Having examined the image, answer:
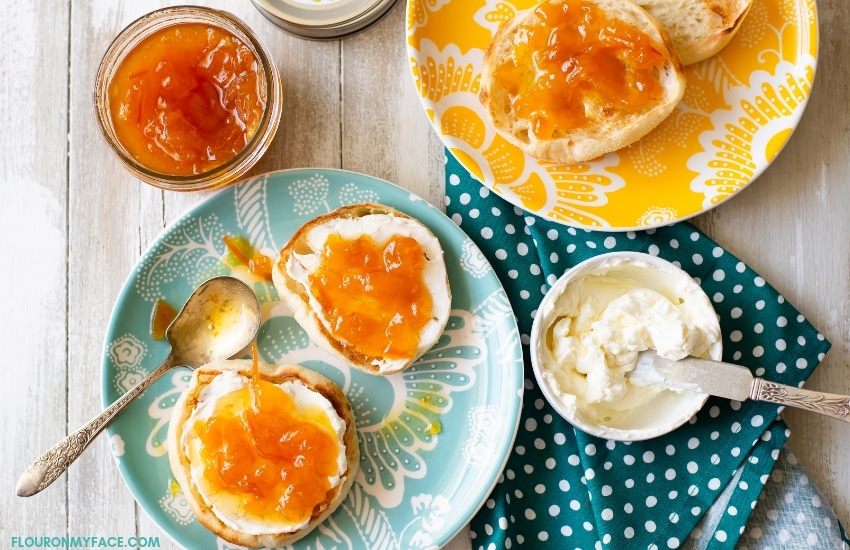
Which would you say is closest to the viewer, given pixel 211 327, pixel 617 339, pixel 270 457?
pixel 270 457

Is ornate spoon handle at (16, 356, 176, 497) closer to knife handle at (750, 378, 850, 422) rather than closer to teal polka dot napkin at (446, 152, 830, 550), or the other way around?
teal polka dot napkin at (446, 152, 830, 550)

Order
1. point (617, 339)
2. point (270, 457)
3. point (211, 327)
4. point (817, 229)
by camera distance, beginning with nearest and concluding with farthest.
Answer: point (270, 457)
point (617, 339)
point (211, 327)
point (817, 229)

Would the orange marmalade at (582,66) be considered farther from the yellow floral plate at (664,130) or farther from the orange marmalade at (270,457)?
the orange marmalade at (270,457)

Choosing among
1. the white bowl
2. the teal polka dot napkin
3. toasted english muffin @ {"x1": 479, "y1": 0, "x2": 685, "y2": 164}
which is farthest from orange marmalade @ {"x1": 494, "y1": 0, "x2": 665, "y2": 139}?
the white bowl

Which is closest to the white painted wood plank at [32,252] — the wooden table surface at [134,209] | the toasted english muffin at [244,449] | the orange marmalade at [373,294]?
the wooden table surface at [134,209]

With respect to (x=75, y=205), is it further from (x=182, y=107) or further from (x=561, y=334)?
(x=561, y=334)

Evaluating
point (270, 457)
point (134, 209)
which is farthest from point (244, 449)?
point (134, 209)

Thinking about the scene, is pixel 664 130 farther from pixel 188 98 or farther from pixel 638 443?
pixel 188 98
